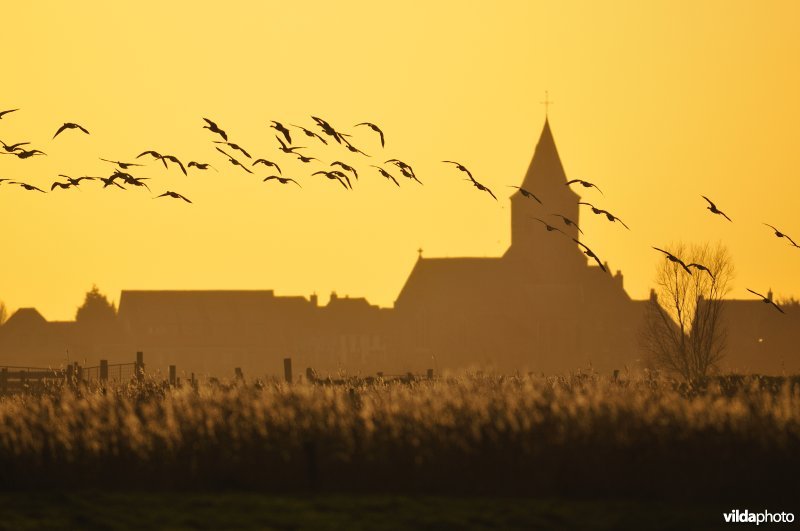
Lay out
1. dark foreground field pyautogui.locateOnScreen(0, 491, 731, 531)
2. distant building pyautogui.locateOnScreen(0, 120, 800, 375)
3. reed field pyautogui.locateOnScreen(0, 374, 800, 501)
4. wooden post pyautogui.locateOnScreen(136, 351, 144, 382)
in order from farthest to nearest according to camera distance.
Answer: distant building pyautogui.locateOnScreen(0, 120, 800, 375), wooden post pyautogui.locateOnScreen(136, 351, 144, 382), reed field pyautogui.locateOnScreen(0, 374, 800, 501), dark foreground field pyautogui.locateOnScreen(0, 491, 731, 531)

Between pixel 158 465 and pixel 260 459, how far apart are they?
1.48 metres

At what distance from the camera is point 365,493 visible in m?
20.6

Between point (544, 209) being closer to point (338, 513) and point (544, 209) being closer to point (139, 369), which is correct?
point (139, 369)

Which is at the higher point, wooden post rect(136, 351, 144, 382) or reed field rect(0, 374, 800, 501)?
wooden post rect(136, 351, 144, 382)

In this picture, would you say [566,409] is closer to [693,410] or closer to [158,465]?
[693,410]

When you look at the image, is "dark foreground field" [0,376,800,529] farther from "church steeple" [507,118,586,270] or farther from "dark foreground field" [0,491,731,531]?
"church steeple" [507,118,586,270]

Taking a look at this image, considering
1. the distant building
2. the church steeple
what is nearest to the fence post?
the distant building

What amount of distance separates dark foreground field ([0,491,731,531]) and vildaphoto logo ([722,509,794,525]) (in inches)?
6.6

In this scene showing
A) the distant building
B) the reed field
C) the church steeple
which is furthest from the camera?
the church steeple

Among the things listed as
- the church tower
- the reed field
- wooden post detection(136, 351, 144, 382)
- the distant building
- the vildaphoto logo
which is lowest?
the vildaphoto logo

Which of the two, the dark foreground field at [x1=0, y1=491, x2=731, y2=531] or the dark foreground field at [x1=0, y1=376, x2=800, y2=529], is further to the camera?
the dark foreground field at [x1=0, y1=376, x2=800, y2=529]

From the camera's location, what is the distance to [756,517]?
18.6m

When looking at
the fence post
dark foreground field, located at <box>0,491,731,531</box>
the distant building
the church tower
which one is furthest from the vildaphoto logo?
the church tower

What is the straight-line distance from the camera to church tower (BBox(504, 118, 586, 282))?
119 metres
